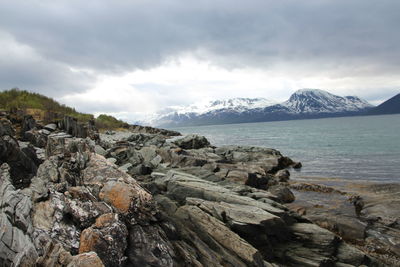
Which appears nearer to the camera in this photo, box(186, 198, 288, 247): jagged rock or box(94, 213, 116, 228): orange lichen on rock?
box(94, 213, 116, 228): orange lichen on rock

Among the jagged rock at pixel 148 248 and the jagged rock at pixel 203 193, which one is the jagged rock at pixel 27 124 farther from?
the jagged rock at pixel 148 248

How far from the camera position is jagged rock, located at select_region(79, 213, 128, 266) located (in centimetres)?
824

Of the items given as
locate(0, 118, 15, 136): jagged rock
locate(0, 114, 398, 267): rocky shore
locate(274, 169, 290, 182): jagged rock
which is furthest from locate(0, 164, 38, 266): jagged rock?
locate(274, 169, 290, 182): jagged rock

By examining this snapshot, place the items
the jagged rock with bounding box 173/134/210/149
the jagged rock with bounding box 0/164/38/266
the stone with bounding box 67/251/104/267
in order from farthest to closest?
the jagged rock with bounding box 173/134/210/149
the jagged rock with bounding box 0/164/38/266
the stone with bounding box 67/251/104/267

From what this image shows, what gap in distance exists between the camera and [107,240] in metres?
8.51

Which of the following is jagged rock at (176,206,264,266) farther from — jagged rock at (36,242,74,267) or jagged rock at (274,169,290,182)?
jagged rock at (274,169,290,182)

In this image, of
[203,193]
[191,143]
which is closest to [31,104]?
[191,143]

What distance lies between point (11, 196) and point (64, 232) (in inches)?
141

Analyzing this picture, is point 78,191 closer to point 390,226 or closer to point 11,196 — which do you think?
point 11,196

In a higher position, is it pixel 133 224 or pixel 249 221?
pixel 133 224

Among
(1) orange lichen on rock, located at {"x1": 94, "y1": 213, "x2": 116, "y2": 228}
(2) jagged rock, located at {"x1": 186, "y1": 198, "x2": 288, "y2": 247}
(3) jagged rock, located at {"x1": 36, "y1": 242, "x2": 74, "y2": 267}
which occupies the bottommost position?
(2) jagged rock, located at {"x1": 186, "y1": 198, "x2": 288, "y2": 247}

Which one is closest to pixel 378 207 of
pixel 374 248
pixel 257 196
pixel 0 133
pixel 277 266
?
pixel 374 248

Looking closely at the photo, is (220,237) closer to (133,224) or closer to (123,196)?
(133,224)

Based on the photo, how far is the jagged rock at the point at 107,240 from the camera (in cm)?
824
